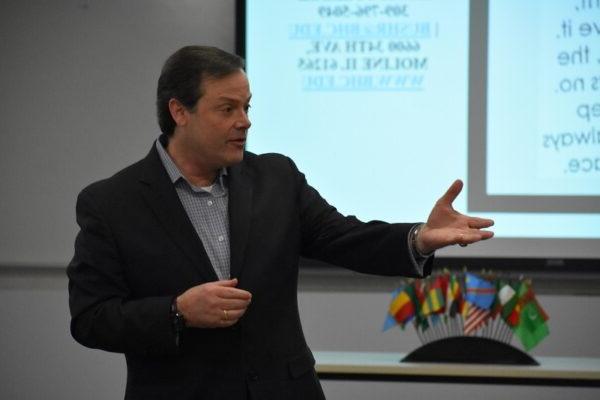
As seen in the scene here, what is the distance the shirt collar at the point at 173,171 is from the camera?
177 cm

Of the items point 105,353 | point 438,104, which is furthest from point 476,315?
point 105,353

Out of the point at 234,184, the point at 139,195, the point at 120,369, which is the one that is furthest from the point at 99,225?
the point at 120,369

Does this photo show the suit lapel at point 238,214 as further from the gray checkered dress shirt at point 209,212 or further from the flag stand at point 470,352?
the flag stand at point 470,352

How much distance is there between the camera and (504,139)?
3.45m

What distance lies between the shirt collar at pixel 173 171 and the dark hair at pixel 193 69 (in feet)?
0.38

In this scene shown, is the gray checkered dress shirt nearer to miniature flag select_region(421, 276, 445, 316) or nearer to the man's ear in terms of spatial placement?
the man's ear

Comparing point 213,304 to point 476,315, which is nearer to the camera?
point 213,304

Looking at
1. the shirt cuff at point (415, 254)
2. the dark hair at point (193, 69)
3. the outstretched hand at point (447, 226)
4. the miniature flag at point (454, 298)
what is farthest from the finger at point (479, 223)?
the miniature flag at point (454, 298)

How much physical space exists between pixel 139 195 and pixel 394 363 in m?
1.45

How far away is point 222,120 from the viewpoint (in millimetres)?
1750

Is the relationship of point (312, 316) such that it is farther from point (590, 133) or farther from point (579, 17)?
point (579, 17)

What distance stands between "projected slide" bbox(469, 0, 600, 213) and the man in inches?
70.8

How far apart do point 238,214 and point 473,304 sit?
4.59ft

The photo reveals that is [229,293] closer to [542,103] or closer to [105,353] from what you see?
[542,103]
